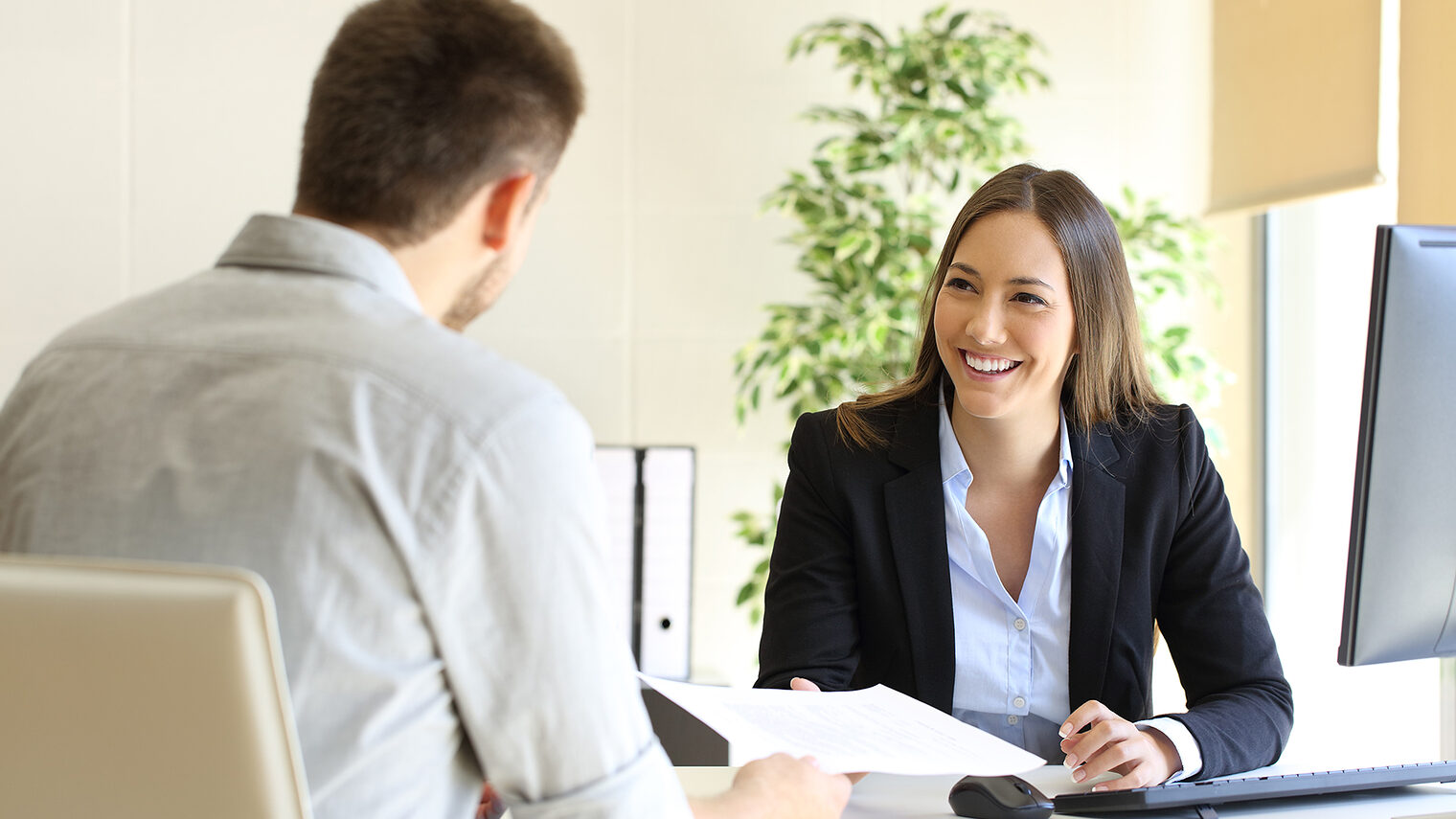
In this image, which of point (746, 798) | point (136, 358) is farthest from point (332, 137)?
point (746, 798)

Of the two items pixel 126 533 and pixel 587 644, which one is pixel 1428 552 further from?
pixel 126 533

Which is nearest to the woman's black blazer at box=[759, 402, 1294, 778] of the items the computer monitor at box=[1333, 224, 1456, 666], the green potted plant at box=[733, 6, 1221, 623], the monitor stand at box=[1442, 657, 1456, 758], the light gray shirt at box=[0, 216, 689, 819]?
the computer monitor at box=[1333, 224, 1456, 666]

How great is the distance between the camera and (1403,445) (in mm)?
1160

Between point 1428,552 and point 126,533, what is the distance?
1153mm

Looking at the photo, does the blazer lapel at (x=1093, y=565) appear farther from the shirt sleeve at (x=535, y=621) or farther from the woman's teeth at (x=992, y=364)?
the shirt sleeve at (x=535, y=621)

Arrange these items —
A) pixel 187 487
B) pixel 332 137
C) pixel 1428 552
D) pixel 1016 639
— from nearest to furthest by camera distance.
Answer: pixel 187 487 → pixel 332 137 → pixel 1428 552 → pixel 1016 639

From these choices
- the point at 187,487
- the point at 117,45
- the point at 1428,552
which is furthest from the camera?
the point at 117,45

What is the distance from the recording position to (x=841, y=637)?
169 cm

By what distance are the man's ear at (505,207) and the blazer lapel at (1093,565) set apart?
104 cm

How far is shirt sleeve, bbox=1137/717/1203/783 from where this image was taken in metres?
1.36

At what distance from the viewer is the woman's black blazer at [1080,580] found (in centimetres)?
166

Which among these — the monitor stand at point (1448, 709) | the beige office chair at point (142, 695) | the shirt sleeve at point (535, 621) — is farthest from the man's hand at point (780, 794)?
the monitor stand at point (1448, 709)

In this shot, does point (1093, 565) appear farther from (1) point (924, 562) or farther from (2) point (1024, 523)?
(1) point (924, 562)

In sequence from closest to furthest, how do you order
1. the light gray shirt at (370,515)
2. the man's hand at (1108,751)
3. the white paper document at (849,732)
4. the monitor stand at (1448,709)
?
the light gray shirt at (370,515) < the white paper document at (849,732) < the man's hand at (1108,751) < the monitor stand at (1448,709)
